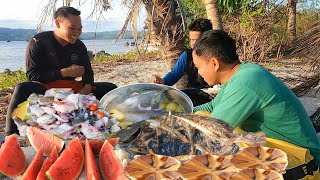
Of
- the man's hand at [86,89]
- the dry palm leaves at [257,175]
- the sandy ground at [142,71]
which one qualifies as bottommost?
the sandy ground at [142,71]

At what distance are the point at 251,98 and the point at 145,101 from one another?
1.18m

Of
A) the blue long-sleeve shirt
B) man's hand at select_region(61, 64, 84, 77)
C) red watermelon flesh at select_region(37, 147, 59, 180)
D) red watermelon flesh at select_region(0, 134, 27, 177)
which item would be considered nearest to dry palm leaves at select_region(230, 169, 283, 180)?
red watermelon flesh at select_region(37, 147, 59, 180)

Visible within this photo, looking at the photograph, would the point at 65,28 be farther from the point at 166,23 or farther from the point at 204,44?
the point at 204,44

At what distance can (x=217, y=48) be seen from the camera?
2674mm

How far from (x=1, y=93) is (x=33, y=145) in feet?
23.9

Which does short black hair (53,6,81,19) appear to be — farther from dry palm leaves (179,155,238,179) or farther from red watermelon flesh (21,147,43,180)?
dry palm leaves (179,155,238,179)

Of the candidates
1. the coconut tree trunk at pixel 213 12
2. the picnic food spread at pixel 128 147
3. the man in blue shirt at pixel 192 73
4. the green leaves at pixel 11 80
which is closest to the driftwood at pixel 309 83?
the man in blue shirt at pixel 192 73

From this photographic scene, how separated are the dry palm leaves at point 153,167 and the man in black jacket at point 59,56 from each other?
3.14 m

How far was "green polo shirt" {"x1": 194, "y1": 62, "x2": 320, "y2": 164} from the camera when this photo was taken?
2500 mm

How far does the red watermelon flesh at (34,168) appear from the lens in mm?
1947

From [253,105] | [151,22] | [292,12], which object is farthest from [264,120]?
[292,12]

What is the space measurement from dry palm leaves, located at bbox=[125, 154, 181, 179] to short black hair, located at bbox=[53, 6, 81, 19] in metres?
3.58

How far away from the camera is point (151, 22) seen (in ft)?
19.4

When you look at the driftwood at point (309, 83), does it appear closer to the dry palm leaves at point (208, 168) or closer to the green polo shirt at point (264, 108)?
the green polo shirt at point (264, 108)
